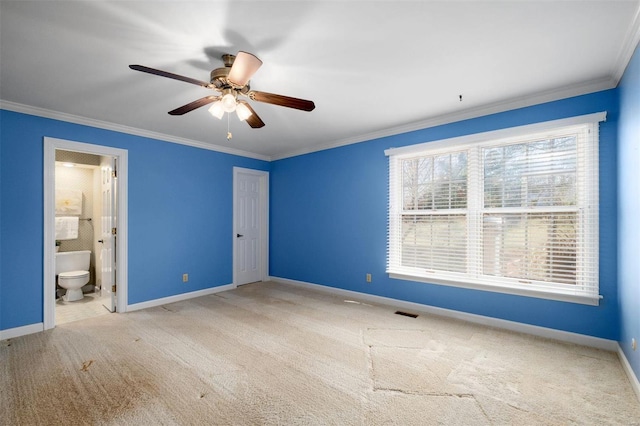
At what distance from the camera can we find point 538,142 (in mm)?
3027

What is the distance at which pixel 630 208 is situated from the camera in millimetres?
2186

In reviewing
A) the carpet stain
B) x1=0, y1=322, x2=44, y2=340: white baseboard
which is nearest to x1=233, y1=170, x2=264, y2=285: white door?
x1=0, y1=322, x2=44, y2=340: white baseboard

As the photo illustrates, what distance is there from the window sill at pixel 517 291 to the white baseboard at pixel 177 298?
9.90 feet

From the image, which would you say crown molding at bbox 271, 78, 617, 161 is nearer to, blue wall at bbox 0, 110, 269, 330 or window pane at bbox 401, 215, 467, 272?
window pane at bbox 401, 215, 467, 272

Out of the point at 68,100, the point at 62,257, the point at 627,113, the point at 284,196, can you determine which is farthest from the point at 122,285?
the point at 627,113

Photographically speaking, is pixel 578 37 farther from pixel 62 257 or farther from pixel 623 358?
pixel 62 257

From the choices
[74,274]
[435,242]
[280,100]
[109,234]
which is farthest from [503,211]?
[74,274]

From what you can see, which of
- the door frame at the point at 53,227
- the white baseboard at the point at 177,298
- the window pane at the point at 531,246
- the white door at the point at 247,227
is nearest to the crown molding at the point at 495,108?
the window pane at the point at 531,246

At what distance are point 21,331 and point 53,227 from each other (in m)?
1.14

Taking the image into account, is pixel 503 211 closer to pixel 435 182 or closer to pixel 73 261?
pixel 435 182

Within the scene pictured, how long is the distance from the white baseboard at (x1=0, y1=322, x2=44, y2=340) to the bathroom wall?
2.06 meters

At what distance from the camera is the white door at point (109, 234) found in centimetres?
→ 391

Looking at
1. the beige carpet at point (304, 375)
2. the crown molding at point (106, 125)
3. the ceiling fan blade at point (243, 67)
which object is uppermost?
the crown molding at point (106, 125)

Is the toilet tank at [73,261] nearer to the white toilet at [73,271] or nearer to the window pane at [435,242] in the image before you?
the white toilet at [73,271]
